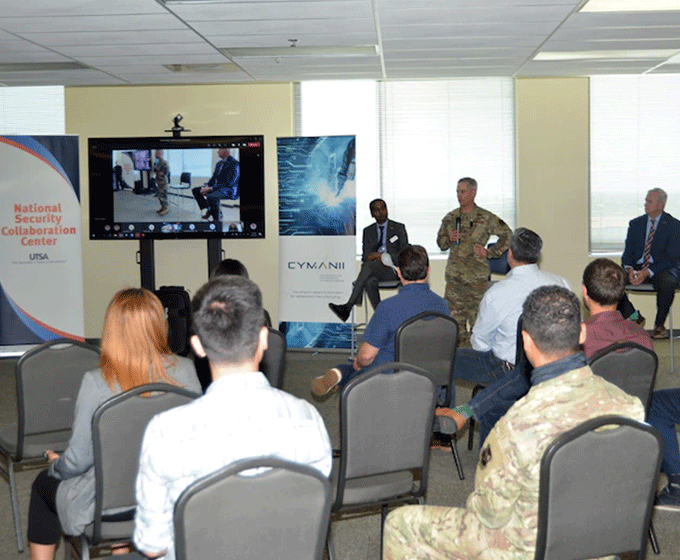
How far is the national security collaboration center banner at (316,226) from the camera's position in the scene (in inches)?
320

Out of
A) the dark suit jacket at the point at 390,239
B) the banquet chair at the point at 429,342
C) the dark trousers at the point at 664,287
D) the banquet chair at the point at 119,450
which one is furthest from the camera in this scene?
the dark suit jacket at the point at 390,239

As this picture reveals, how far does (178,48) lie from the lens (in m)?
7.06

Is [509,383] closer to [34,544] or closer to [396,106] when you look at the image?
[34,544]

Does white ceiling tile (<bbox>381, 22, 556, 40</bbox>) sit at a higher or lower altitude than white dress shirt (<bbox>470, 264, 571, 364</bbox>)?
higher

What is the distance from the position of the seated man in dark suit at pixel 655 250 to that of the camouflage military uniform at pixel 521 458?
5.94 m

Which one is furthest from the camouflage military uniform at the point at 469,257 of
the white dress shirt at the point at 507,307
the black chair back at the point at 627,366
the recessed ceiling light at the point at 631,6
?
the black chair back at the point at 627,366

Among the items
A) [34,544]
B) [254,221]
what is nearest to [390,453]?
[34,544]

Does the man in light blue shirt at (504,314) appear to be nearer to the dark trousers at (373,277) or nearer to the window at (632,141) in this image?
the dark trousers at (373,277)

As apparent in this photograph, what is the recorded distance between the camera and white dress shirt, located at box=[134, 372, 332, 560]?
1.94 m

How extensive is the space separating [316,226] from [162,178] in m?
1.66

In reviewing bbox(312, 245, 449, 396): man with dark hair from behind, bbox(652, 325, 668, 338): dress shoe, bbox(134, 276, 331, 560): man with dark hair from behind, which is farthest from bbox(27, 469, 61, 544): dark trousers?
bbox(652, 325, 668, 338): dress shoe

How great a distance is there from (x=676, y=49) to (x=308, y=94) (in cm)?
388

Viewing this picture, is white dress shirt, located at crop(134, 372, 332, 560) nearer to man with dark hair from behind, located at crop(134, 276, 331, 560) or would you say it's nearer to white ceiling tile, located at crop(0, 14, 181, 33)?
man with dark hair from behind, located at crop(134, 276, 331, 560)

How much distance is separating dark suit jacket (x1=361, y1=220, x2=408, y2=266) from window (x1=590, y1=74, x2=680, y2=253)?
2.32 meters
